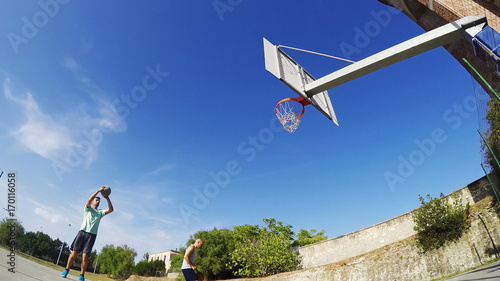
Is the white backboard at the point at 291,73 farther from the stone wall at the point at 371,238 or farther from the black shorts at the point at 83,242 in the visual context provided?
the stone wall at the point at 371,238

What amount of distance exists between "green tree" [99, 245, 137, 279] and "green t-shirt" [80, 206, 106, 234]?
180 feet

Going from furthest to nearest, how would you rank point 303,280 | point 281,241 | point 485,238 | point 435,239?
point 281,241 → point 303,280 → point 435,239 → point 485,238

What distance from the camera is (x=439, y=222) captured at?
13.2m

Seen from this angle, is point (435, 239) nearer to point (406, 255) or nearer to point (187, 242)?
point (406, 255)

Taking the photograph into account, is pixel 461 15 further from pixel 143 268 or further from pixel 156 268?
pixel 156 268

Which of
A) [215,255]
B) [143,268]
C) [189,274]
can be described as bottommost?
[143,268]

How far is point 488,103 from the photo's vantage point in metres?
8.15

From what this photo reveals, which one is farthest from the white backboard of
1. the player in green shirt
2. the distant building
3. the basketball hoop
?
the distant building

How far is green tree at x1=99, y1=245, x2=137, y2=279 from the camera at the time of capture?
50.7 m

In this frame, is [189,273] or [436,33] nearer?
[189,273]

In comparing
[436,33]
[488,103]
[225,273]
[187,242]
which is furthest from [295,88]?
[187,242]

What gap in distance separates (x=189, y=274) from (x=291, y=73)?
25.4ft

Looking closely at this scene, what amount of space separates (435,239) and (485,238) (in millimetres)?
2030

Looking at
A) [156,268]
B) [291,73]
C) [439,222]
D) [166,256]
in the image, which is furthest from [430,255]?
[166,256]
